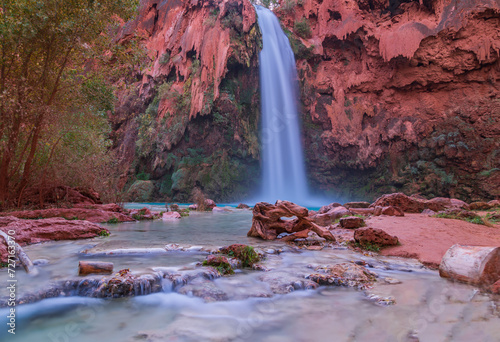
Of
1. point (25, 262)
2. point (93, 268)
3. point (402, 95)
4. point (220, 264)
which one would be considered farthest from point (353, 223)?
point (402, 95)

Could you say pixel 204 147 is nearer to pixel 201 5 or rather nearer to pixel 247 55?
pixel 247 55

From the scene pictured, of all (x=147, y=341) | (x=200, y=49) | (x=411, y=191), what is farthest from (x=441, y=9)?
(x=147, y=341)

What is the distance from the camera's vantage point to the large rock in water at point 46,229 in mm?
5276

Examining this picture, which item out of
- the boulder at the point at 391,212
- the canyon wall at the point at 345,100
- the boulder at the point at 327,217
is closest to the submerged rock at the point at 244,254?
the boulder at the point at 327,217

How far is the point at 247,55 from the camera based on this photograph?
25.2 m

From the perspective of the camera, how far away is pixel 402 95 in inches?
1003

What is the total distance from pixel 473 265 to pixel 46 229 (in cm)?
708

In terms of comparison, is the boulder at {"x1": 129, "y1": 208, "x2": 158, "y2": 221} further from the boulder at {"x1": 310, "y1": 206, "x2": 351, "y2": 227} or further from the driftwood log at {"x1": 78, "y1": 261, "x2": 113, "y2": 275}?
the driftwood log at {"x1": 78, "y1": 261, "x2": 113, "y2": 275}

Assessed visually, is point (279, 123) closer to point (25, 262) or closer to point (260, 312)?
point (25, 262)

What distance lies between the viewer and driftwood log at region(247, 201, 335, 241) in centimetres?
639

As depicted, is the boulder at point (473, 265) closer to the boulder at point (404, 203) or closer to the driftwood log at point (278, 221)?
the driftwood log at point (278, 221)

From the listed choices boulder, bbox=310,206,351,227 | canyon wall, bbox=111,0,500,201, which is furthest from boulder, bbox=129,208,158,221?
canyon wall, bbox=111,0,500,201

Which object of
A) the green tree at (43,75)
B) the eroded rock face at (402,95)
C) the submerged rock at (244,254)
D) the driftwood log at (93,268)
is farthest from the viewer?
the eroded rock face at (402,95)

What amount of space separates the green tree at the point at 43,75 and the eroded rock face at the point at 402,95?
2146 centimetres
